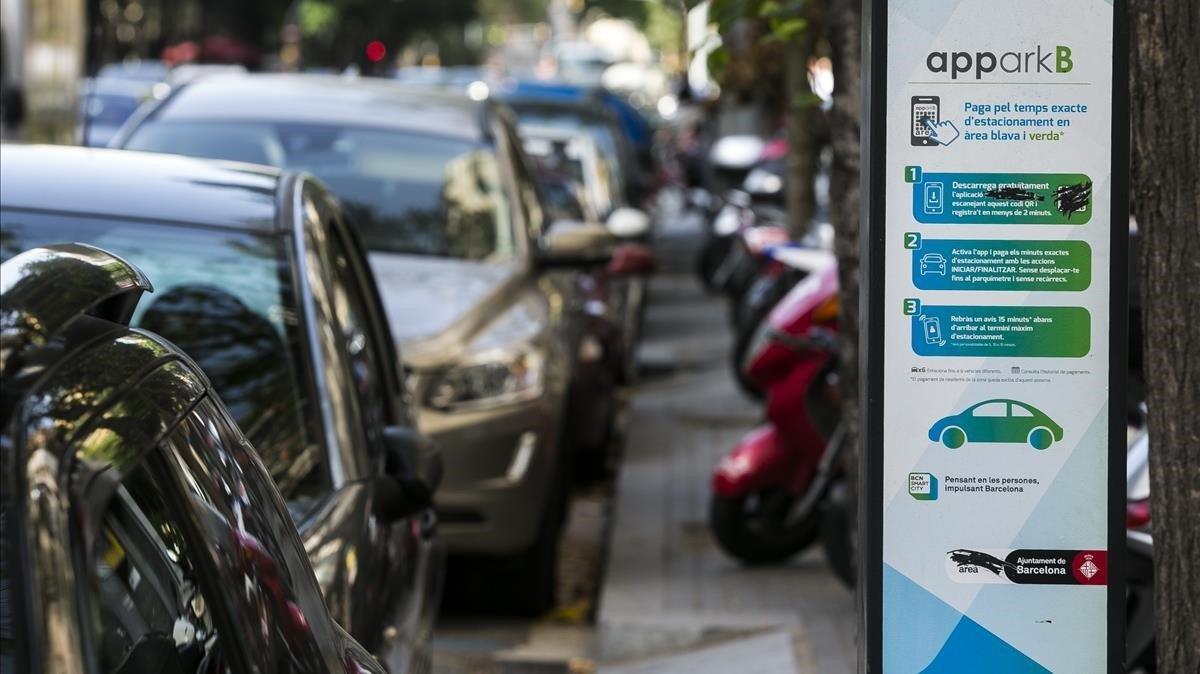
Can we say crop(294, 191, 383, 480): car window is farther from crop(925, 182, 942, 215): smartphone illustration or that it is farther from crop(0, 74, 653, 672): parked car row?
crop(925, 182, 942, 215): smartphone illustration

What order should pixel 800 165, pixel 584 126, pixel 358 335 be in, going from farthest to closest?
pixel 584 126 → pixel 800 165 → pixel 358 335

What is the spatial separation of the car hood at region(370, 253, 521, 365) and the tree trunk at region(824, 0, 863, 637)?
1917mm

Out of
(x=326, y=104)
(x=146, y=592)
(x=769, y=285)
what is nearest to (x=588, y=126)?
(x=769, y=285)

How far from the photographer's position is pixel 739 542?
7.97 meters

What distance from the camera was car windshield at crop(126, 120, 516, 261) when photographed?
7.86 meters

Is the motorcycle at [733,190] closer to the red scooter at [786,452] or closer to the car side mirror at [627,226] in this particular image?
the car side mirror at [627,226]

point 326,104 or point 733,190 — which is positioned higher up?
point 326,104

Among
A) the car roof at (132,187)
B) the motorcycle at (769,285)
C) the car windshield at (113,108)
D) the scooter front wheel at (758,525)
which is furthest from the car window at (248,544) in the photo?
the car windshield at (113,108)

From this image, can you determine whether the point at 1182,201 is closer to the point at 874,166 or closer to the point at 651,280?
the point at 874,166

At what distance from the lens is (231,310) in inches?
166

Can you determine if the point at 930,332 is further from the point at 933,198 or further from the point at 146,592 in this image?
the point at 146,592

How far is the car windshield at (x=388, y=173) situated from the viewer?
Answer: 7.86 metres

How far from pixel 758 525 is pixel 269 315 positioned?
408cm

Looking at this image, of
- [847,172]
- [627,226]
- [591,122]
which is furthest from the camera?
[591,122]
